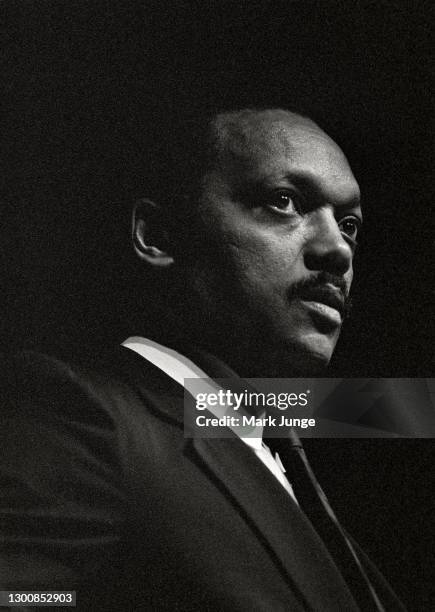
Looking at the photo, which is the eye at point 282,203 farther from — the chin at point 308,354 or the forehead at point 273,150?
the chin at point 308,354

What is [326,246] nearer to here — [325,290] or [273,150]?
[325,290]

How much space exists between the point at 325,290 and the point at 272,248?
142mm

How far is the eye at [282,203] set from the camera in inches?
59.5

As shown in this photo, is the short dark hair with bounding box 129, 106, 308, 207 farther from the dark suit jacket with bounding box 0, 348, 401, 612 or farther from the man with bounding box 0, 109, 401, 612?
the dark suit jacket with bounding box 0, 348, 401, 612

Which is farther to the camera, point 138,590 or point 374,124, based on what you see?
point 374,124

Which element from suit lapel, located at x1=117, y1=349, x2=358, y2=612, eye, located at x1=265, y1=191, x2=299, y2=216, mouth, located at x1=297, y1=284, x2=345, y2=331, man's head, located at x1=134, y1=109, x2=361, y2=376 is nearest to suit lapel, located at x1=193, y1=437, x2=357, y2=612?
suit lapel, located at x1=117, y1=349, x2=358, y2=612

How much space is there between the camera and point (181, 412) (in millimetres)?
1372

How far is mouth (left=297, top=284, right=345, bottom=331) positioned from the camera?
4.93 ft

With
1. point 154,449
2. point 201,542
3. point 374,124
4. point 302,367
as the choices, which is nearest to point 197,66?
point 374,124

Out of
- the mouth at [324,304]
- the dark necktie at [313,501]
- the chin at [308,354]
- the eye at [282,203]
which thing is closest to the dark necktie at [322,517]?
the dark necktie at [313,501]

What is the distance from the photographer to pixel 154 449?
4.24ft

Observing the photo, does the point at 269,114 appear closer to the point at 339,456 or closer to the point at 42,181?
the point at 42,181

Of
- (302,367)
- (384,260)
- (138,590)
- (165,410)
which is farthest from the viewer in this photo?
(384,260)

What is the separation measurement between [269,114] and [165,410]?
653mm
